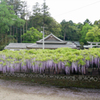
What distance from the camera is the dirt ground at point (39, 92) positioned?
3475mm

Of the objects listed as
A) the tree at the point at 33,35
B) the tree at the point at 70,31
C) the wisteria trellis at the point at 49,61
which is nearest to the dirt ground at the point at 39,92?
the wisteria trellis at the point at 49,61

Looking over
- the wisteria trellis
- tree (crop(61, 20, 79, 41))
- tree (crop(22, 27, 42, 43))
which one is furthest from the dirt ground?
tree (crop(61, 20, 79, 41))

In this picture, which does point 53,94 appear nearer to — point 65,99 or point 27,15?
point 65,99

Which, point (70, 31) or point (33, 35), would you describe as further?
point (70, 31)

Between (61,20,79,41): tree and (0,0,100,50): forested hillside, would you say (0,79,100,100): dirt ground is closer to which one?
(0,0,100,50): forested hillside

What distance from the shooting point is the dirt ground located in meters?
3.47

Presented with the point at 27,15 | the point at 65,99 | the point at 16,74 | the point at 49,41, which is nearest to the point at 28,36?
the point at 49,41

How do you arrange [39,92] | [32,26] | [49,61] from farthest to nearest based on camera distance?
[32,26], [49,61], [39,92]

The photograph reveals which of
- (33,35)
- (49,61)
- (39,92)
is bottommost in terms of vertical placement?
(39,92)

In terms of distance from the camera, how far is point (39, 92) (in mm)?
3828

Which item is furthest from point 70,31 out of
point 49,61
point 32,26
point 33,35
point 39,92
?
point 39,92

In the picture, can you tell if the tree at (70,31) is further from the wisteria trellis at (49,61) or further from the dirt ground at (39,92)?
the dirt ground at (39,92)

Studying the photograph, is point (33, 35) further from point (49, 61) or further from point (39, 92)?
point (39, 92)

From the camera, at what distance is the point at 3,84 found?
4.33 m
